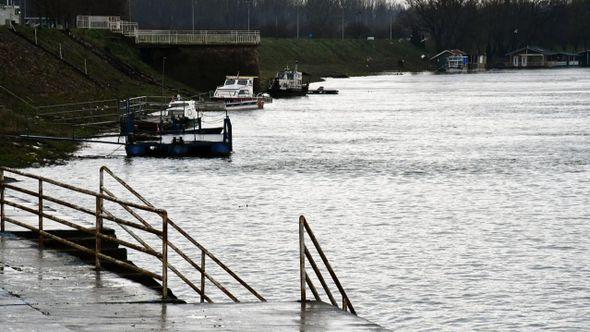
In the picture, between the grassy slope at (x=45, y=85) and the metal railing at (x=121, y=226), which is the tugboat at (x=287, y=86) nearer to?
the grassy slope at (x=45, y=85)

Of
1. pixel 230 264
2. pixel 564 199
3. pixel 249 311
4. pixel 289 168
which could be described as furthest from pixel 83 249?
pixel 289 168

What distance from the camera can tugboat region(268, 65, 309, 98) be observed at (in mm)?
151750

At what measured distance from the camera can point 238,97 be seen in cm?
12100

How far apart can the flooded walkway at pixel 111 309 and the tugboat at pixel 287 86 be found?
4961 inches

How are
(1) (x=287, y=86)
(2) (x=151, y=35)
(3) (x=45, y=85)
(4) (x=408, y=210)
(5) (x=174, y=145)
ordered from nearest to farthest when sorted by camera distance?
(4) (x=408, y=210) < (5) (x=174, y=145) < (3) (x=45, y=85) < (2) (x=151, y=35) < (1) (x=287, y=86)

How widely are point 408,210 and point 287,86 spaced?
345 feet

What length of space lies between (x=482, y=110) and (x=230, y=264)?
3571 inches

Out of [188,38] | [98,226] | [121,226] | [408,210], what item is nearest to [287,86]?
[188,38]

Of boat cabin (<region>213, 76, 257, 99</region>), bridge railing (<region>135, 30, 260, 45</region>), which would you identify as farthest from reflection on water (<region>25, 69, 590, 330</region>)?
bridge railing (<region>135, 30, 260, 45</region>)

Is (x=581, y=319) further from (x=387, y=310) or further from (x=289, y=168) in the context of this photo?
(x=289, y=168)

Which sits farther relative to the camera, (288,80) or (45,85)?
(288,80)

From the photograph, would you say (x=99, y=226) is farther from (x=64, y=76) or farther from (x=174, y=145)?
(x=64, y=76)

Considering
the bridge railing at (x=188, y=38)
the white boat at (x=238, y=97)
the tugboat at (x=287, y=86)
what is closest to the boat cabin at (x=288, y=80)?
the tugboat at (x=287, y=86)

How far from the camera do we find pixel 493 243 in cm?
4059
